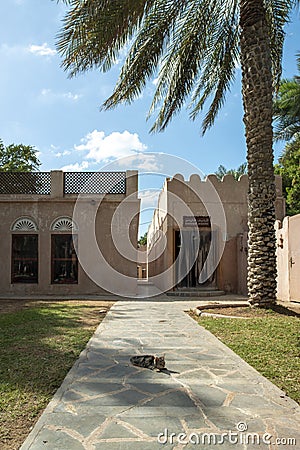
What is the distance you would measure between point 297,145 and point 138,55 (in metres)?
A: 15.7

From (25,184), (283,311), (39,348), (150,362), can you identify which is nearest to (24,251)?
(25,184)

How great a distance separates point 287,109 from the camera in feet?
76.7

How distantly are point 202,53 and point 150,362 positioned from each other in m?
9.31

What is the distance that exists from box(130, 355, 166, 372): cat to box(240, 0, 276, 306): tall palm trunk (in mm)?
5077

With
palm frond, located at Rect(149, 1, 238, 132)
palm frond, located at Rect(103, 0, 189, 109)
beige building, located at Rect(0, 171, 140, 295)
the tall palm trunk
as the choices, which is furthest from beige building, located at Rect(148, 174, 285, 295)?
the tall palm trunk

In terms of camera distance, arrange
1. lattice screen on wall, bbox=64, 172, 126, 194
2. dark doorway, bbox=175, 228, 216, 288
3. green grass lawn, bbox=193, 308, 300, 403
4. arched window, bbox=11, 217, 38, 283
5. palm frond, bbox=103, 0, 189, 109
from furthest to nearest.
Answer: dark doorway, bbox=175, 228, 216, 288
lattice screen on wall, bbox=64, 172, 126, 194
arched window, bbox=11, 217, 38, 283
palm frond, bbox=103, 0, 189, 109
green grass lawn, bbox=193, 308, 300, 403

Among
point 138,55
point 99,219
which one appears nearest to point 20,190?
point 99,219

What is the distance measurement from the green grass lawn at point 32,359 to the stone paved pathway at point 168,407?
149 mm

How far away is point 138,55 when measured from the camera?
1109 centimetres

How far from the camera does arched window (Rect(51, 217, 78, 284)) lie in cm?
1702

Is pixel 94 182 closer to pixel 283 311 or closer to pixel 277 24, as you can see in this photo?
pixel 277 24

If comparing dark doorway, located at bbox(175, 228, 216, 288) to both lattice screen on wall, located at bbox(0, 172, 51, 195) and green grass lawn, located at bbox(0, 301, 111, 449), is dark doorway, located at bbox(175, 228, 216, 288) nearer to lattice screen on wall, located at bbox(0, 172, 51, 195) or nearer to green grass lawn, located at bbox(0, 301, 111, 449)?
lattice screen on wall, located at bbox(0, 172, 51, 195)

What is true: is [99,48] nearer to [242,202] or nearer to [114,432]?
[114,432]

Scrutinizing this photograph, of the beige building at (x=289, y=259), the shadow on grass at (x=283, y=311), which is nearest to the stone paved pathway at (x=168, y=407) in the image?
the shadow on grass at (x=283, y=311)
